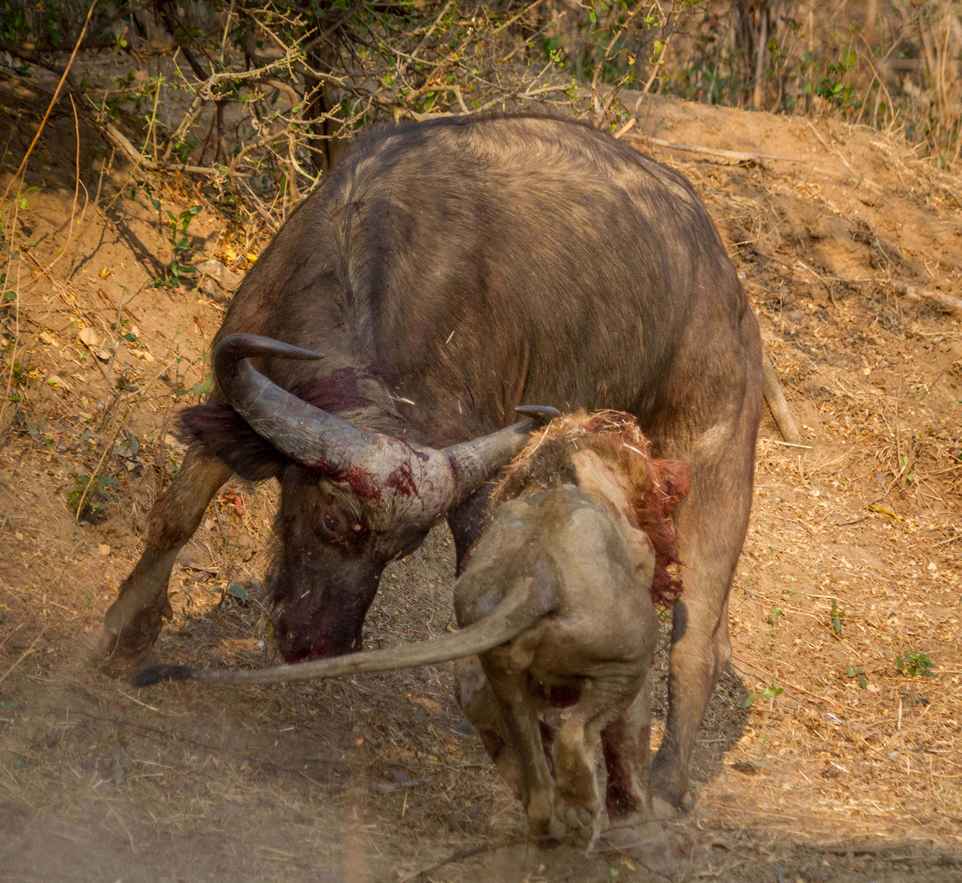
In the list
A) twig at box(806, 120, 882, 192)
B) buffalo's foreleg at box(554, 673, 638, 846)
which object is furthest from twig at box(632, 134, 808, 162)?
buffalo's foreleg at box(554, 673, 638, 846)

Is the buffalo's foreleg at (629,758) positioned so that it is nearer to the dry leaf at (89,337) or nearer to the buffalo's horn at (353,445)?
the buffalo's horn at (353,445)

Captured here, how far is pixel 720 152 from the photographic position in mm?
10867

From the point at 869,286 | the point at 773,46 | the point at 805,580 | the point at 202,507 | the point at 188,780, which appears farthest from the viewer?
the point at 773,46

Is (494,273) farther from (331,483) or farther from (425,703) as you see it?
(425,703)

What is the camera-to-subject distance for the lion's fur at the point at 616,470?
12.9 ft

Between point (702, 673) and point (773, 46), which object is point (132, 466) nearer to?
point (702, 673)

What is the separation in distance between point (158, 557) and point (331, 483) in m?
1.13

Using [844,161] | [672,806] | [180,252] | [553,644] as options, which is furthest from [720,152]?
[553,644]

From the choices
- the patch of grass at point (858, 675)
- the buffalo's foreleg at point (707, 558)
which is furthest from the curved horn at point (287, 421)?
the patch of grass at point (858, 675)

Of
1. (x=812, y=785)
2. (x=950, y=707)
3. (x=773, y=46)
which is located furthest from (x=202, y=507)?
(x=773, y=46)

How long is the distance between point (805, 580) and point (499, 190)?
12.4 feet

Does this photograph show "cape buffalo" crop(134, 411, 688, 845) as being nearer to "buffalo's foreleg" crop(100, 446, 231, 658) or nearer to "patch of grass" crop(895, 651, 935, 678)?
"buffalo's foreleg" crop(100, 446, 231, 658)

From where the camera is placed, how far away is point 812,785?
18.3 ft

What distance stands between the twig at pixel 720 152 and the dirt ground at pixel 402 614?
3.3 inches
